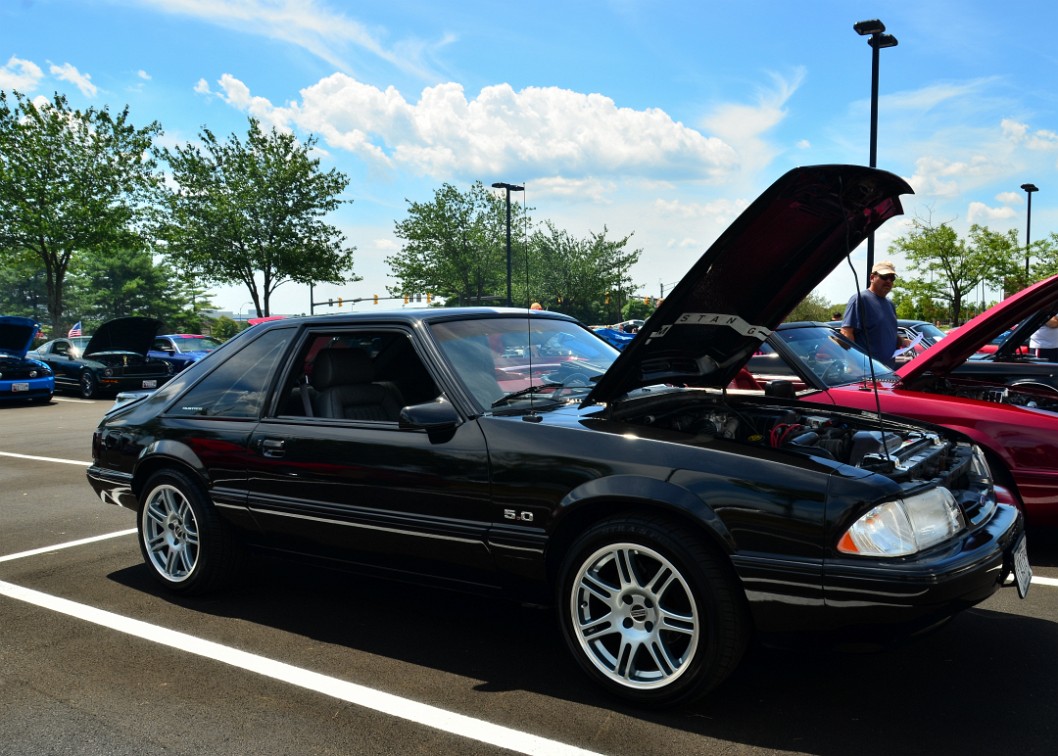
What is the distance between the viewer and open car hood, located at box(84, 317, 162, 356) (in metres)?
17.3

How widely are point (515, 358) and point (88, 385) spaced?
18.3 m

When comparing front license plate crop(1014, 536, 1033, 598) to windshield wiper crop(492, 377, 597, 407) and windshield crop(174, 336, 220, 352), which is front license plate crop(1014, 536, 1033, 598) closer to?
windshield wiper crop(492, 377, 597, 407)

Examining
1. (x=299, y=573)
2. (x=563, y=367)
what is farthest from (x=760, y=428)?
(x=299, y=573)

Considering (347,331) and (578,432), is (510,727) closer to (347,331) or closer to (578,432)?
(578,432)

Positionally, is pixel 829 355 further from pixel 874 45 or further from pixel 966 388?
pixel 874 45

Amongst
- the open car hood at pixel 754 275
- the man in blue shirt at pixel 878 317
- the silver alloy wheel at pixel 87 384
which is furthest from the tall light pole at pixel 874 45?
the silver alloy wheel at pixel 87 384

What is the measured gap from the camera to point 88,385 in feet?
64.3

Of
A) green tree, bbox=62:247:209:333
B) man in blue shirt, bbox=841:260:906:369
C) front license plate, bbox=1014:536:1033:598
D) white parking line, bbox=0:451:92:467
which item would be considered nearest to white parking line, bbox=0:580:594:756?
front license plate, bbox=1014:536:1033:598

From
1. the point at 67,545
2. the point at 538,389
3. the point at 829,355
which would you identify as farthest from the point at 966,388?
the point at 67,545

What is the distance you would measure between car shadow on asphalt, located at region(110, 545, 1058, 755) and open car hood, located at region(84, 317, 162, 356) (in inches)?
547

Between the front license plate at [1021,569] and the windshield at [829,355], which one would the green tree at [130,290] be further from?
the front license plate at [1021,569]

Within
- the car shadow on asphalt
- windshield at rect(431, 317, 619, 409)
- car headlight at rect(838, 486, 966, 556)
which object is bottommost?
the car shadow on asphalt

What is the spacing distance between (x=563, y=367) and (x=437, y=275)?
4034cm

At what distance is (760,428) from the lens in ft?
13.1
